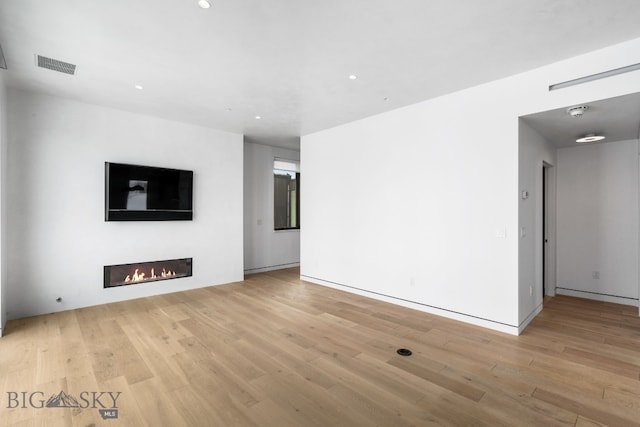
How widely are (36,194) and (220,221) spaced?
2689mm

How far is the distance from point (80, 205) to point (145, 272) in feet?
4.73

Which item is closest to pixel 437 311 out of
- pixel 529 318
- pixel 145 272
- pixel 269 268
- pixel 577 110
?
pixel 529 318

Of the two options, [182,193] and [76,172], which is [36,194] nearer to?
[76,172]

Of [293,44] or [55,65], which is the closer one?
[293,44]

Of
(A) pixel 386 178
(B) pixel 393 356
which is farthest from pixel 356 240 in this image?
(B) pixel 393 356

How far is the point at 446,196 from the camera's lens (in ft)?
13.4

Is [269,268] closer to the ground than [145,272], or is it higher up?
closer to the ground

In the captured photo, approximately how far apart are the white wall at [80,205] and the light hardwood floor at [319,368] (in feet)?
1.74

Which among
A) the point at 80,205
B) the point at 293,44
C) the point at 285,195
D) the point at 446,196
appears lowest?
the point at 80,205

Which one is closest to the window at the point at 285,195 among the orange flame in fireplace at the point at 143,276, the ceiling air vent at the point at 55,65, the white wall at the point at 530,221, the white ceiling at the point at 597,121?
the orange flame in fireplace at the point at 143,276

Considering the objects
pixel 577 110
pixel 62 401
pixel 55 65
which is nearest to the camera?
pixel 62 401

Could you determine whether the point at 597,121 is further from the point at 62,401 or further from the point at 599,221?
the point at 62,401

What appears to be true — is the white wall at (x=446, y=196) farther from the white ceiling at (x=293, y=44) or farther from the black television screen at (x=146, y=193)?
the black television screen at (x=146, y=193)

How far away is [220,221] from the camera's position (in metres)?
5.96
